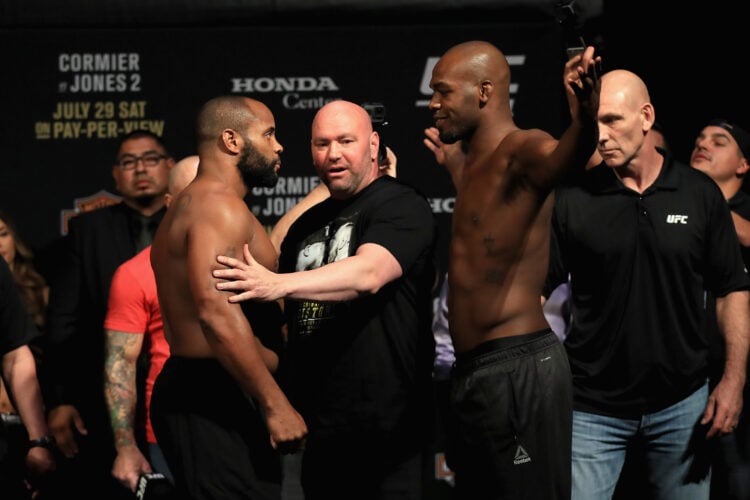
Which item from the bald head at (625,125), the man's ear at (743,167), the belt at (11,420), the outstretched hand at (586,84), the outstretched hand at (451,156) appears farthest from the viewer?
the man's ear at (743,167)

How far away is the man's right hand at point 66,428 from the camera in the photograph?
5074 mm

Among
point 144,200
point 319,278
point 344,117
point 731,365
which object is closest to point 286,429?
point 319,278

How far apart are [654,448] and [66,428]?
2.41 m

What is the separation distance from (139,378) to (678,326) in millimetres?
2126

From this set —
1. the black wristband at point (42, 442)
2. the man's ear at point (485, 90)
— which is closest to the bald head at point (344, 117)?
the man's ear at point (485, 90)

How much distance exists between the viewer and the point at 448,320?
3570 mm

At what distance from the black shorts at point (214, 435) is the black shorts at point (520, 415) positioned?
0.68 metres

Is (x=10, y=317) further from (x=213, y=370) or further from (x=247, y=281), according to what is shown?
(x=247, y=281)

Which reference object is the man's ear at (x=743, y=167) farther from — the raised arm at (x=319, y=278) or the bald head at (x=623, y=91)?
the raised arm at (x=319, y=278)

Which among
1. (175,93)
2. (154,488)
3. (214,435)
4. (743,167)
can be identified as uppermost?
(175,93)

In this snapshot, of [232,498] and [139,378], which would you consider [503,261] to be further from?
[139,378]

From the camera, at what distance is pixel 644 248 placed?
400 cm

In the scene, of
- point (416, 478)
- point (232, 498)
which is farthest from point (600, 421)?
point (232, 498)

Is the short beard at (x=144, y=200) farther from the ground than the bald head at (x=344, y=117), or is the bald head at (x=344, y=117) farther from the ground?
the bald head at (x=344, y=117)
